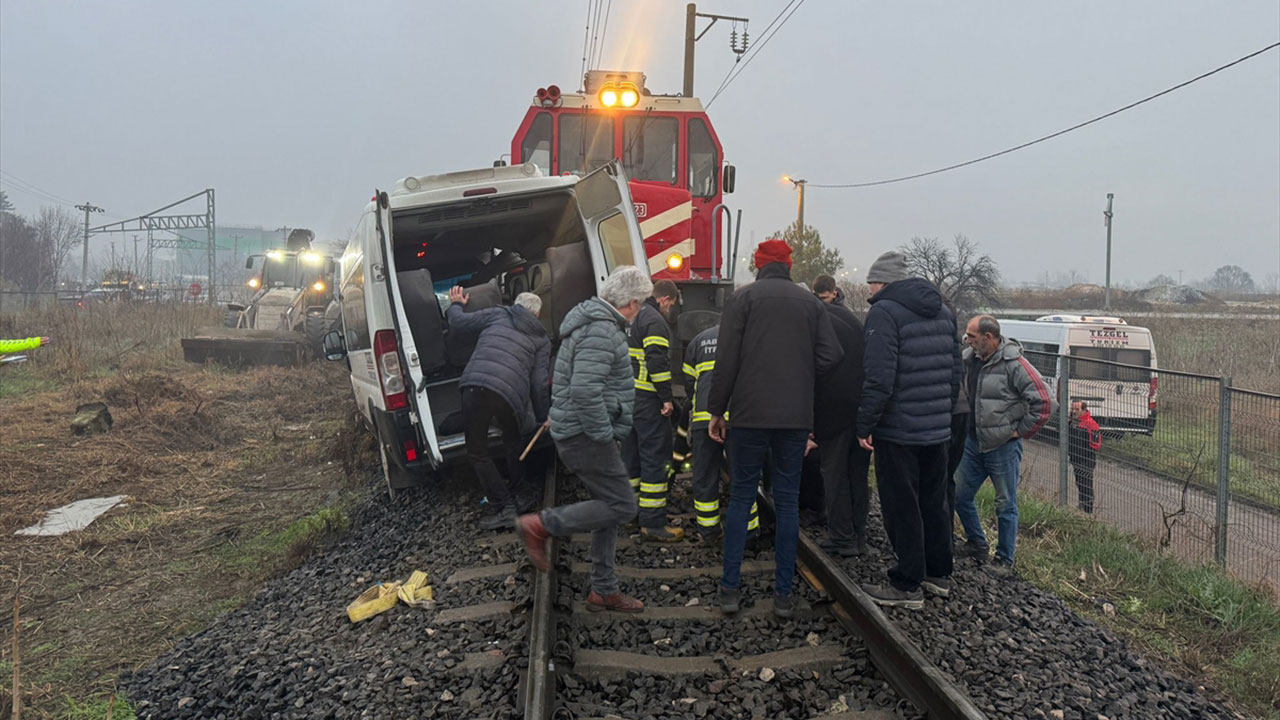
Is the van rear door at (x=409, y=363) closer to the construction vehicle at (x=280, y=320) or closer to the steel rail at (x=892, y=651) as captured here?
the steel rail at (x=892, y=651)

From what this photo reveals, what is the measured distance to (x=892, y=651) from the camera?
327 cm

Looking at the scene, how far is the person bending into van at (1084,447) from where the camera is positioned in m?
6.62

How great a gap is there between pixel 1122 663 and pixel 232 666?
4341 mm

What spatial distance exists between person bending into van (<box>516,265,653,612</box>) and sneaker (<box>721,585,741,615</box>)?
0.43 metres

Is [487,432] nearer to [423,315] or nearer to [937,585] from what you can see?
[423,315]

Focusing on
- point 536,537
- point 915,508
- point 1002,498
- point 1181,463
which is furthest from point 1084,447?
point 536,537

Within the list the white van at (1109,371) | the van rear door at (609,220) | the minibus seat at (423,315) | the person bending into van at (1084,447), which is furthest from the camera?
the person bending into van at (1084,447)

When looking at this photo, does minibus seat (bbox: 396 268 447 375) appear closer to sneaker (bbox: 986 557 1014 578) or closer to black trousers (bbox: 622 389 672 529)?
black trousers (bbox: 622 389 672 529)

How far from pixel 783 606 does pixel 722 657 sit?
520 millimetres

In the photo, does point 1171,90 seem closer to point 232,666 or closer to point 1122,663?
point 1122,663

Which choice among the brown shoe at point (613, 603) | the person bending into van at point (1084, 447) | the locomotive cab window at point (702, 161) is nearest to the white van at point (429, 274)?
the brown shoe at point (613, 603)

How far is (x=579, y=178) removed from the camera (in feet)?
20.3

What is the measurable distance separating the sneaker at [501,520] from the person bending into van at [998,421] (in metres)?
3.06

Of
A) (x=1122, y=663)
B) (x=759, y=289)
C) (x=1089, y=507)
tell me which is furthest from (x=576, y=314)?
(x=1089, y=507)
